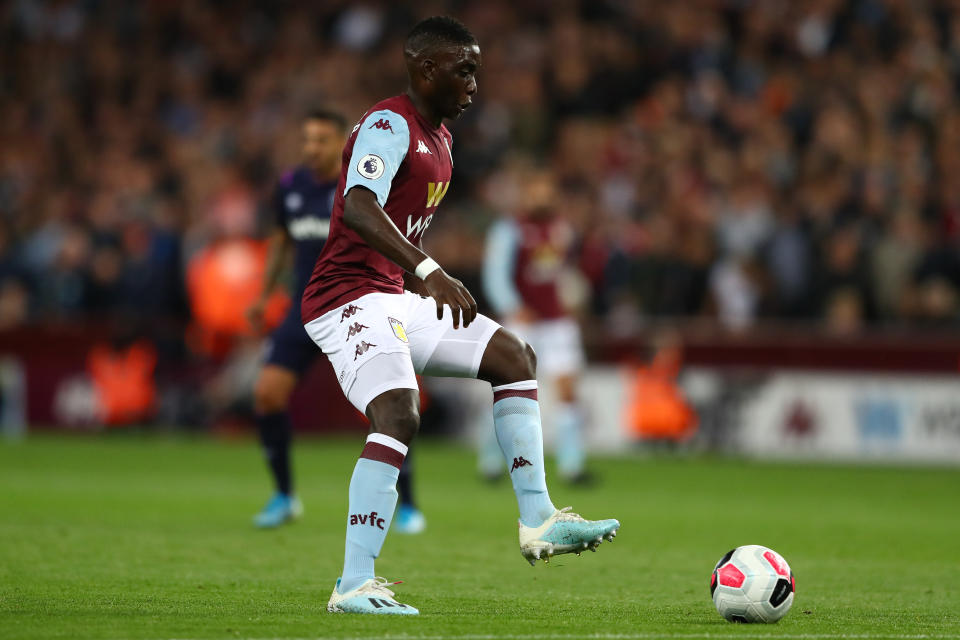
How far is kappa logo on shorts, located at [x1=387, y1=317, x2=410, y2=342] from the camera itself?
5.77 m

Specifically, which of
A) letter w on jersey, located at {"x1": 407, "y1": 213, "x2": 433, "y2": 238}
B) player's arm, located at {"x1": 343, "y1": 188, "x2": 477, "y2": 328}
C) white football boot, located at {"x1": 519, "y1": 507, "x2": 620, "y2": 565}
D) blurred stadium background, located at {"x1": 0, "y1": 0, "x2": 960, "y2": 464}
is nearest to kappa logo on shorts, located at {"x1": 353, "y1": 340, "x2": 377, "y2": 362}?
player's arm, located at {"x1": 343, "y1": 188, "x2": 477, "y2": 328}

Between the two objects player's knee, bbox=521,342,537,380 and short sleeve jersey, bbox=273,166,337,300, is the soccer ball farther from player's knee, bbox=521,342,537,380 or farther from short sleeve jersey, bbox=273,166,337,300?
short sleeve jersey, bbox=273,166,337,300

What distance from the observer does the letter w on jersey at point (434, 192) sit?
5.94 metres

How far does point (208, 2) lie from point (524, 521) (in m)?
19.8

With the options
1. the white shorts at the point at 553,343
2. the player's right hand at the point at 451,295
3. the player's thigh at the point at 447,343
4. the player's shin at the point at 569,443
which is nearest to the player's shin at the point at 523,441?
the player's thigh at the point at 447,343

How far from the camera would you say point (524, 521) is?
5859mm

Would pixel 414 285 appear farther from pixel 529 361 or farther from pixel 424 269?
pixel 424 269

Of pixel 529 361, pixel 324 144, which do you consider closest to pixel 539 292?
pixel 324 144

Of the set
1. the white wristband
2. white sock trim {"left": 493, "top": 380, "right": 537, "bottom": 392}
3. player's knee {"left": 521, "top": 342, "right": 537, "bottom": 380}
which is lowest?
white sock trim {"left": 493, "top": 380, "right": 537, "bottom": 392}

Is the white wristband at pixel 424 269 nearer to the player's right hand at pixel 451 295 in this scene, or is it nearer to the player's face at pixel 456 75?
the player's right hand at pixel 451 295

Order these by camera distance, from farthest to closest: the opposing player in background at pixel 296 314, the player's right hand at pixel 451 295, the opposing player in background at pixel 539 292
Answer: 1. the opposing player in background at pixel 539 292
2. the opposing player in background at pixel 296 314
3. the player's right hand at pixel 451 295

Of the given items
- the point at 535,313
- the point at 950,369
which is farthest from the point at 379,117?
the point at 950,369

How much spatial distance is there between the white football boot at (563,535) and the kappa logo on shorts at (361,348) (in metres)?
0.94

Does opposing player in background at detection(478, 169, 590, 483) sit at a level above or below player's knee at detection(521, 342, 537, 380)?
above
